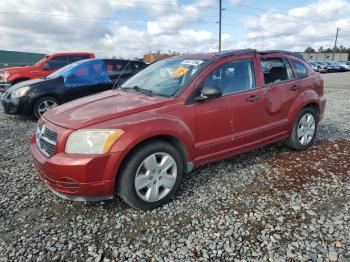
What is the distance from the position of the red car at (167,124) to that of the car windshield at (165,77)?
2 cm

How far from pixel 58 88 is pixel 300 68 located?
5559mm

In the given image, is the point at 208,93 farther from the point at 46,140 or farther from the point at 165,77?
the point at 46,140

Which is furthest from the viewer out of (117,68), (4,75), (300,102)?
(4,75)

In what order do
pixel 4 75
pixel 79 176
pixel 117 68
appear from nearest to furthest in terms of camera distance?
pixel 79 176 < pixel 117 68 < pixel 4 75

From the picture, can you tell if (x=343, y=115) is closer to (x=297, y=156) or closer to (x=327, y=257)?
(x=297, y=156)

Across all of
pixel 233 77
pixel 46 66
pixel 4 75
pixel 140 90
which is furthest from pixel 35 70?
pixel 233 77

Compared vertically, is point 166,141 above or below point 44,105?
above

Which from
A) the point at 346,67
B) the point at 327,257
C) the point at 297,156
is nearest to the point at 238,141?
the point at 297,156

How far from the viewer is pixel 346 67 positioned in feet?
135

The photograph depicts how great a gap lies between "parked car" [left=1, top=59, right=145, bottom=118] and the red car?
356 cm

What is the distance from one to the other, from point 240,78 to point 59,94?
16.8ft

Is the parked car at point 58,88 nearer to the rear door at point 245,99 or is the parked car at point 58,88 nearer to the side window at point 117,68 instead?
the side window at point 117,68

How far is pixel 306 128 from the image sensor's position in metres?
5.04

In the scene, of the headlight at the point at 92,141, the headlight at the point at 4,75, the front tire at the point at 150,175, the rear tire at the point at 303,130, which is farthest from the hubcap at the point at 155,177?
the headlight at the point at 4,75
